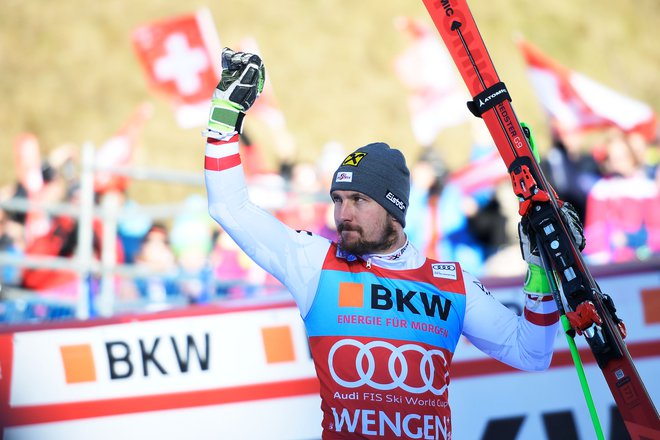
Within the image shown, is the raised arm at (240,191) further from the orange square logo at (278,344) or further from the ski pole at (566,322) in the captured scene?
the orange square logo at (278,344)

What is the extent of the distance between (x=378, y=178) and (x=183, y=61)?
6.54 metres

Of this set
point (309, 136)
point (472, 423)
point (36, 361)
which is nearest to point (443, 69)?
point (472, 423)

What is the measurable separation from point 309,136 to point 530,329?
18.5m

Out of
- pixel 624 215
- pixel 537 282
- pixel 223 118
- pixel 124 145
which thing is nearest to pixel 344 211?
pixel 223 118

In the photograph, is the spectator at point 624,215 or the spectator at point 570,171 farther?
the spectator at point 570,171

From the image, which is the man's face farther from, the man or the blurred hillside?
the blurred hillside

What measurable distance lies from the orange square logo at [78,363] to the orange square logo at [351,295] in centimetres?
196

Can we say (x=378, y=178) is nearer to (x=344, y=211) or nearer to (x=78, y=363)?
(x=344, y=211)

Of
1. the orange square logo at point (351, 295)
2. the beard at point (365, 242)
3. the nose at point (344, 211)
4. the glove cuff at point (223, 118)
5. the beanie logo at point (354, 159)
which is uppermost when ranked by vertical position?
the glove cuff at point (223, 118)

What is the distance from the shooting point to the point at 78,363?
4.98 metres

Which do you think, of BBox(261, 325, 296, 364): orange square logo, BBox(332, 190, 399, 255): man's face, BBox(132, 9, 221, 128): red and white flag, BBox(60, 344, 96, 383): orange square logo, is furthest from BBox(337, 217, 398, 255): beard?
BBox(132, 9, 221, 128): red and white flag

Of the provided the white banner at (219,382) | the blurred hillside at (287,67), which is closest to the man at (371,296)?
the white banner at (219,382)

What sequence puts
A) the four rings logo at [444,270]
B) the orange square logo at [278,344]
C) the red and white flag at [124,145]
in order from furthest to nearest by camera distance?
the red and white flag at [124,145]
the orange square logo at [278,344]
the four rings logo at [444,270]

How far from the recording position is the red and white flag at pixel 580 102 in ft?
31.9
